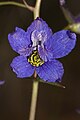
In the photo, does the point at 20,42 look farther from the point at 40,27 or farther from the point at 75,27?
the point at 75,27

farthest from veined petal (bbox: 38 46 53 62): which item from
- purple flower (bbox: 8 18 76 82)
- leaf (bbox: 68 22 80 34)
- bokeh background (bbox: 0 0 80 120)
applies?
bokeh background (bbox: 0 0 80 120)

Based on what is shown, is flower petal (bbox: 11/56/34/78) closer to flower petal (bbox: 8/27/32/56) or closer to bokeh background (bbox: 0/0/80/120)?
flower petal (bbox: 8/27/32/56)

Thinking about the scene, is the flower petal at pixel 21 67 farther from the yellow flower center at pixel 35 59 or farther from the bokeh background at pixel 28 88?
the bokeh background at pixel 28 88

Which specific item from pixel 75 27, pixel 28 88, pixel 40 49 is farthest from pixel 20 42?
pixel 28 88

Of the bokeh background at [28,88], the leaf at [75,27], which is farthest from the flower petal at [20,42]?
the bokeh background at [28,88]

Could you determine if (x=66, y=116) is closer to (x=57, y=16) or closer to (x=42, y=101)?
(x=42, y=101)

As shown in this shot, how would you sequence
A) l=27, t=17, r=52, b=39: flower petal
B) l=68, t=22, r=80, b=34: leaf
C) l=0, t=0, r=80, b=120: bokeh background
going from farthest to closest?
l=0, t=0, r=80, b=120: bokeh background < l=68, t=22, r=80, b=34: leaf < l=27, t=17, r=52, b=39: flower petal

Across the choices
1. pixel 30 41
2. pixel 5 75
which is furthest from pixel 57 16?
pixel 30 41
